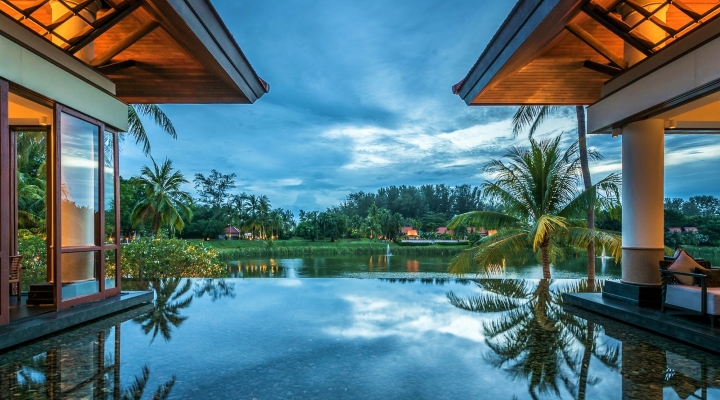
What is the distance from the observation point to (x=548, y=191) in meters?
8.15

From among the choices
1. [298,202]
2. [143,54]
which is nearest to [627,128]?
[143,54]

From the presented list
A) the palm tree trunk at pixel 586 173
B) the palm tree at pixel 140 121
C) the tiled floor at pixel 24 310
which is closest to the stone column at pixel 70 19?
the tiled floor at pixel 24 310

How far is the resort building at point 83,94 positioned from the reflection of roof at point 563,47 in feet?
11.0

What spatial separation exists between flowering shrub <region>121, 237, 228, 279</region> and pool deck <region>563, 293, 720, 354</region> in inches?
328

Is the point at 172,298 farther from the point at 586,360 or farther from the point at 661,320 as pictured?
the point at 661,320

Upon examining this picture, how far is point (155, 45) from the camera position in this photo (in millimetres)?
5152

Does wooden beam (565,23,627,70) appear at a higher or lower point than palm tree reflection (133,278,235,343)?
higher

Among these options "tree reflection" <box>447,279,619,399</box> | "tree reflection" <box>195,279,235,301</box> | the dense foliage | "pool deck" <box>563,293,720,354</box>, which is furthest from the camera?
the dense foliage

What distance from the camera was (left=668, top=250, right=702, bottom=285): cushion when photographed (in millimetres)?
4098

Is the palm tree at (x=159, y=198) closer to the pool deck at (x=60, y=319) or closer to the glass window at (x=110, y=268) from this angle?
the glass window at (x=110, y=268)

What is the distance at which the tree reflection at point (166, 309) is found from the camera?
4176mm

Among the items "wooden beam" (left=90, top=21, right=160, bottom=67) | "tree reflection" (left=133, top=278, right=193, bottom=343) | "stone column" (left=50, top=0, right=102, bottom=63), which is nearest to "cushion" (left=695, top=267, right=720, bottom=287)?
"tree reflection" (left=133, top=278, right=193, bottom=343)

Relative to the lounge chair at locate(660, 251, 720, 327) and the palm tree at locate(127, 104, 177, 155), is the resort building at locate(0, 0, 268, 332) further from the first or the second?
the palm tree at locate(127, 104, 177, 155)

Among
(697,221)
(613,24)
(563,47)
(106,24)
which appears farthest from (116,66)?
(697,221)
